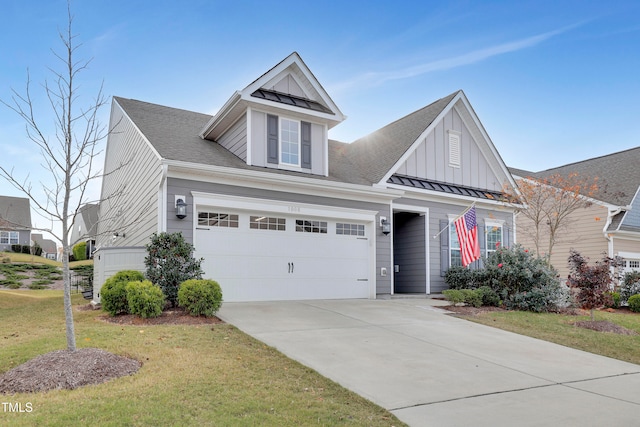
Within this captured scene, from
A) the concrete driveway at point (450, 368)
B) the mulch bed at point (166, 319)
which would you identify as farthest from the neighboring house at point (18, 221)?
the concrete driveway at point (450, 368)

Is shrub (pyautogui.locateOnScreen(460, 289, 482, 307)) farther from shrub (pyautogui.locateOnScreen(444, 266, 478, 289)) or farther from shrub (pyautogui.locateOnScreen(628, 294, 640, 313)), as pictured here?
shrub (pyautogui.locateOnScreen(628, 294, 640, 313))

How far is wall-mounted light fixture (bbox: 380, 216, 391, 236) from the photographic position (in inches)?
539

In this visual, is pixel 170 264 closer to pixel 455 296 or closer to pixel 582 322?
pixel 455 296

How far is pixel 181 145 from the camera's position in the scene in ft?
40.3

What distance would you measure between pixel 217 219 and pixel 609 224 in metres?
16.7

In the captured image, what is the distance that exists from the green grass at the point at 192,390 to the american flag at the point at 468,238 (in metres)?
7.56

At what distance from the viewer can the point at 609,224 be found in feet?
63.7

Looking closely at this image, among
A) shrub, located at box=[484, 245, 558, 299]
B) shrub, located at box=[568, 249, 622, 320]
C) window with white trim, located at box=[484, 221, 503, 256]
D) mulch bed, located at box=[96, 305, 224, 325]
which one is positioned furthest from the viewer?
window with white trim, located at box=[484, 221, 503, 256]

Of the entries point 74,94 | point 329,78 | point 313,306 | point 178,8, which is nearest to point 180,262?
point 313,306

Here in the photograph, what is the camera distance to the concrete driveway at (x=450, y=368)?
4.58 meters

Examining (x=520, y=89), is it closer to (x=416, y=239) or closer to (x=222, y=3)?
(x=416, y=239)

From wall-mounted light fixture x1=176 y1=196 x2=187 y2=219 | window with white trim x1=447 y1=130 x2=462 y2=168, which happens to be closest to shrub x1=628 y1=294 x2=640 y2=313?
window with white trim x1=447 y1=130 x2=462 y2=168

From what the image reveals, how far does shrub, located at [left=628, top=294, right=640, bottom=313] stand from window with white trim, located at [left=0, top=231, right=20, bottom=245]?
42.3m

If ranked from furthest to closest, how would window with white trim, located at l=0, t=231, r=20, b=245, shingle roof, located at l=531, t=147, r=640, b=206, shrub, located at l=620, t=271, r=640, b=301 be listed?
window with white trim, located at l=0, t=231, r=20, b=245, shingle roof, located at l=531, t=147, r=640, b=206, shrub, located at l=620, t=271, r=640, b=301
